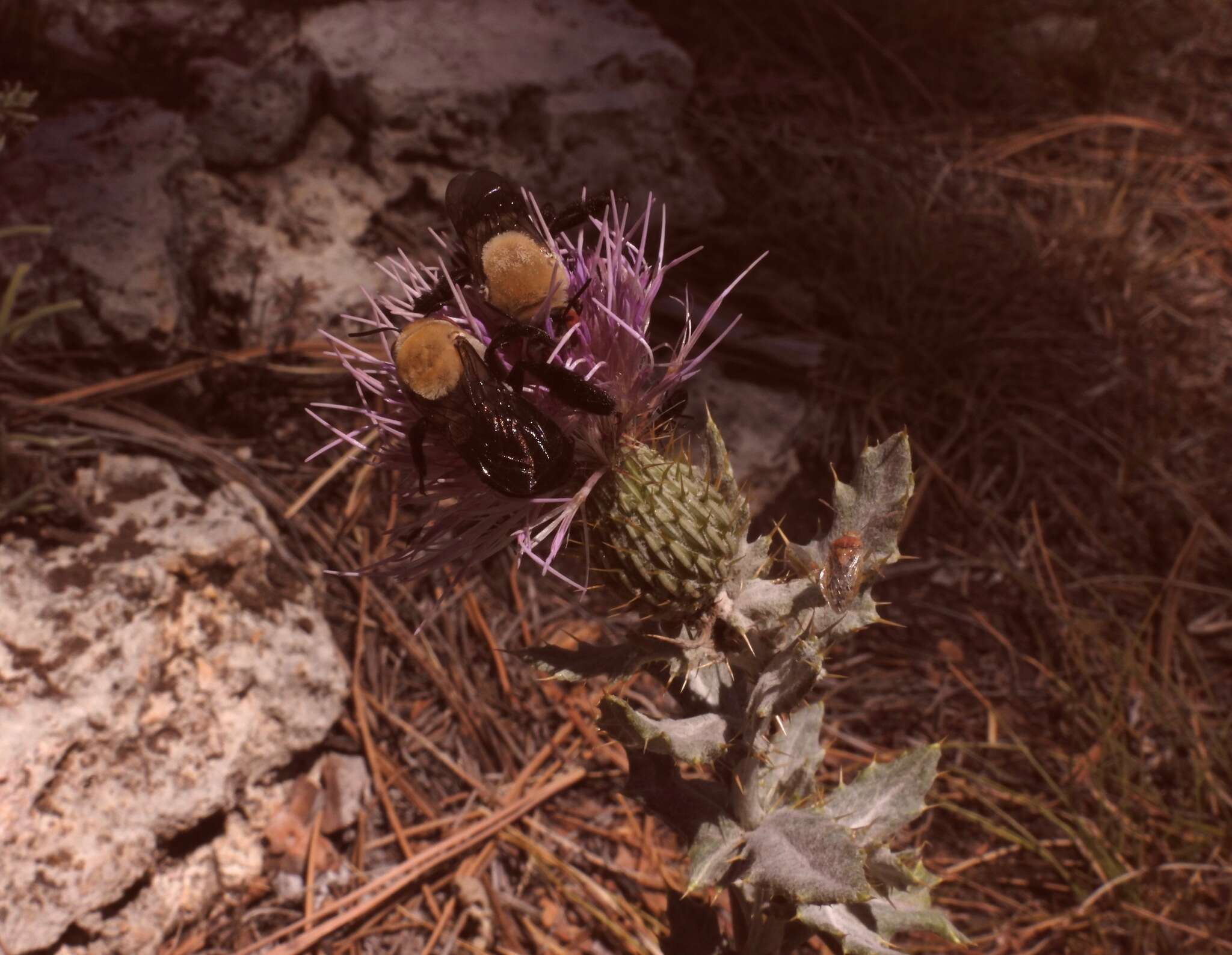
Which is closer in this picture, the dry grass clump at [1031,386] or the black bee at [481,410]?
the black bee at [481,410]

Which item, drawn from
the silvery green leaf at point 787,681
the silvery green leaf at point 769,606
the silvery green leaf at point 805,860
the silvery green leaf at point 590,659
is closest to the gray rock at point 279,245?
the silvery green leaf at point 590,659

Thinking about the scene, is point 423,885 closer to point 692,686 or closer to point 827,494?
point 692,686

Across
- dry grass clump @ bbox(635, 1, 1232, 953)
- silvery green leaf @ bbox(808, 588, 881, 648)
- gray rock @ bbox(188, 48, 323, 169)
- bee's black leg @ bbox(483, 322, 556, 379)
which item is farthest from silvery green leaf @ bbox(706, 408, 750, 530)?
gray rock @ bbox(188, 48, 323, 169)

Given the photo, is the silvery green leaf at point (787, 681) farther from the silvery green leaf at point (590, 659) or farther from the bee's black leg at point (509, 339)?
the bee's black leg at point (509, 339)

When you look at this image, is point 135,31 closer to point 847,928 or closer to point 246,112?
point 246,112

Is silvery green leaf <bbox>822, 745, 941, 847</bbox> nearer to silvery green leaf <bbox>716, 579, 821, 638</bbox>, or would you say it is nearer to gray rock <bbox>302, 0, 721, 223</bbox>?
silvery green leaf <bbox>716, 579, 821, 638</bbox>

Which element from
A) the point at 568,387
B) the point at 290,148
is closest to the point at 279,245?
the point at 290,148
